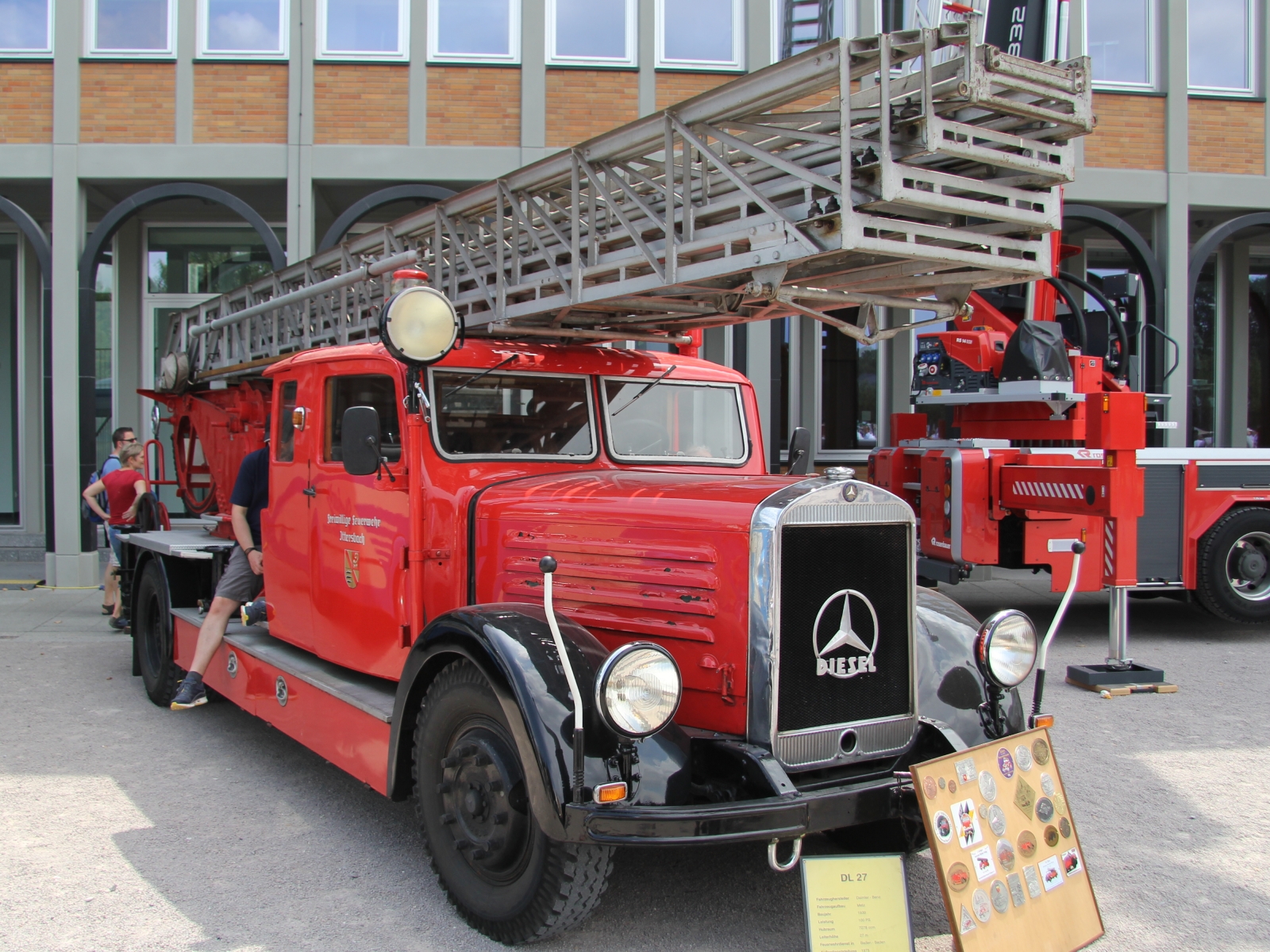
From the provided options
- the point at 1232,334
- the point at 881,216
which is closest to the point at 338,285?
the point at 881,216

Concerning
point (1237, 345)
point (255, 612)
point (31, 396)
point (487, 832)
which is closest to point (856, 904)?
point (487, 832)

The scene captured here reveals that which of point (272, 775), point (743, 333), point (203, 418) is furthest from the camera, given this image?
point (743, 333)

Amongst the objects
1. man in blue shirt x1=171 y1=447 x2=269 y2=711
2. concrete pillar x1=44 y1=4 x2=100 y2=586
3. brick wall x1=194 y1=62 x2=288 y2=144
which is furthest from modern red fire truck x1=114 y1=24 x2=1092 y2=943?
brick wall x1=194 y1=62 x2=288 y2=144

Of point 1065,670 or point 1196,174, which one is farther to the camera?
point 1196,174

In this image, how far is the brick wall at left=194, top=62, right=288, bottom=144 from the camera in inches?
447

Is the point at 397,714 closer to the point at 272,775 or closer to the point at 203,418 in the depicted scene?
the point at 272,775

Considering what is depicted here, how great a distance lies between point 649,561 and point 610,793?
2.92 feet

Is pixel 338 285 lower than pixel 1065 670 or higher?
higher

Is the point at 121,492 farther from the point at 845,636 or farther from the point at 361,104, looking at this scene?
the point at 845,636

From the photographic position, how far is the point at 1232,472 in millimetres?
8508

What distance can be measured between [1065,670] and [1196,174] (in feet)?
25.0

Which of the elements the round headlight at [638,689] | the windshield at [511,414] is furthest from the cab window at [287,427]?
the round headlight at [638,689]

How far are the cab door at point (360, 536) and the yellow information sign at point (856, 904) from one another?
1931 mm

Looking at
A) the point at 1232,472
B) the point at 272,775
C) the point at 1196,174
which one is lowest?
the point at 272,775
